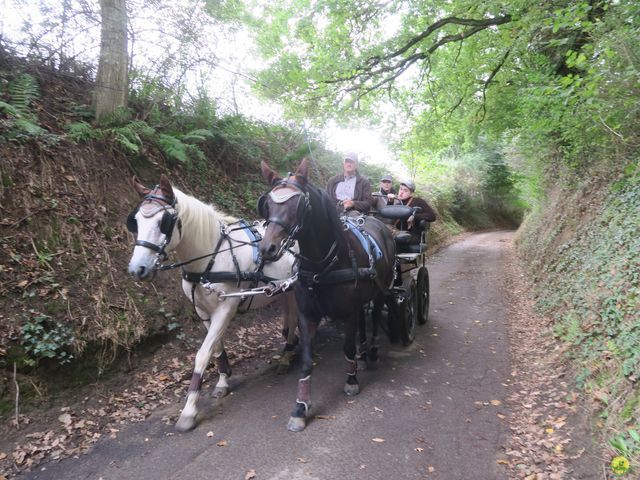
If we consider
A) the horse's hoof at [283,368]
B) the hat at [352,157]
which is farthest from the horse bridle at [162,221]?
the hat at [352,157]

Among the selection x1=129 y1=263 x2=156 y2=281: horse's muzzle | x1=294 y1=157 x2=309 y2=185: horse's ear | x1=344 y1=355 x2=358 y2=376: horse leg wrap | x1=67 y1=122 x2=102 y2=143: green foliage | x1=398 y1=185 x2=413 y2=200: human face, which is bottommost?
x1=344 y1=355 x2=358 y2=376: horse leg wrap

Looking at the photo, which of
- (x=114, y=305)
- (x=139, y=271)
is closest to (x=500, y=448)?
(x=139, y=271)

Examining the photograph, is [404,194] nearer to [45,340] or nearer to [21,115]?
[45,340]

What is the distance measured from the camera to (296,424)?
3551 mm

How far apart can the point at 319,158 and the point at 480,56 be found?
5.31 m

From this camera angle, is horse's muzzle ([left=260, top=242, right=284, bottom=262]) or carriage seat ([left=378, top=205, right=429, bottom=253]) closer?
horse's muzzle ([left=260, top=242, right=284, bottom=262])

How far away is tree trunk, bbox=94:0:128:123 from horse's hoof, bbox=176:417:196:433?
4697mm

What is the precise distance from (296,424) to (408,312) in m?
2.57

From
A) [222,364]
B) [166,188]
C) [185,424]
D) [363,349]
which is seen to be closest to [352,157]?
[363,349]

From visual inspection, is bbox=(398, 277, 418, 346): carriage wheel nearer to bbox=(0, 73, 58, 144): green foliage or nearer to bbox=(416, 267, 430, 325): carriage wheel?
bbox=(416, 267, 430, 325): carriage wheel

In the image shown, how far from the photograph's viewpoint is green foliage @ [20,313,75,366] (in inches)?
142

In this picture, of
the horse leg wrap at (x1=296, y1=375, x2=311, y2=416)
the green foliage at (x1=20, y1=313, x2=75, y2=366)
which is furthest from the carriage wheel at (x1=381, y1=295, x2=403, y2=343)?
the green foliage at (x1=20, y1=313, x2=75, y2=366)

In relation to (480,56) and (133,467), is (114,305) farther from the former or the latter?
(480,56)

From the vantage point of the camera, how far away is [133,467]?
10.2ft
